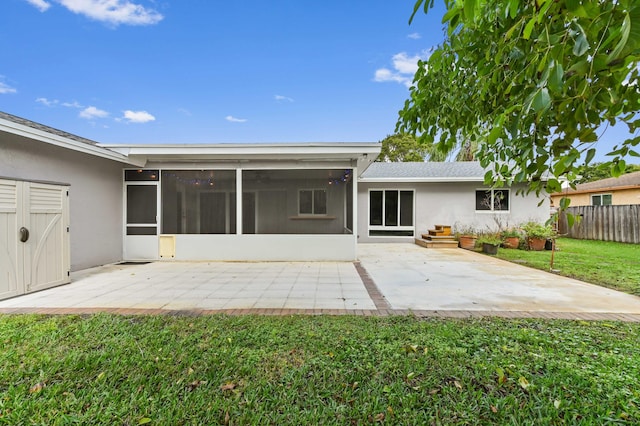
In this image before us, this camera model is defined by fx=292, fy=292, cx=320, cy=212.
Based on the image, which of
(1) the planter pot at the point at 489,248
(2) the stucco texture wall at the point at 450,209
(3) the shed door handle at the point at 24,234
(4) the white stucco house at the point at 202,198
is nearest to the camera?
(3) the shed door handle at the point at 24,234

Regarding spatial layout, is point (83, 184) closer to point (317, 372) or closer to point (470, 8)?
point (317, 372)

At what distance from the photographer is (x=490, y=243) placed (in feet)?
32.3

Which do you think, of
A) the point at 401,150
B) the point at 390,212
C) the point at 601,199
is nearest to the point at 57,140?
the point at 390,212

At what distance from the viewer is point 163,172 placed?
8.25 metres

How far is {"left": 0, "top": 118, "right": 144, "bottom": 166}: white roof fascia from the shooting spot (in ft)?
16.2

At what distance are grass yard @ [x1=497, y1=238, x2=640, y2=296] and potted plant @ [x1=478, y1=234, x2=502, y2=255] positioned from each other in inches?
10.1

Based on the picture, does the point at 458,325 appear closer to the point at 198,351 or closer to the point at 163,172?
the point at 198,351

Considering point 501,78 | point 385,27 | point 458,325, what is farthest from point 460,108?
point 385,27

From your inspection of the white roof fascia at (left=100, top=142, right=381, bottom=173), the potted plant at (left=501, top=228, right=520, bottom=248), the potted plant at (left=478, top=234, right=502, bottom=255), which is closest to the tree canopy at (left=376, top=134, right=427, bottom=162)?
the potted plant at (left=501, top=228, right=520, bottom=248)

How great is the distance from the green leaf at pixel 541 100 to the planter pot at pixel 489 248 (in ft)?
33.0

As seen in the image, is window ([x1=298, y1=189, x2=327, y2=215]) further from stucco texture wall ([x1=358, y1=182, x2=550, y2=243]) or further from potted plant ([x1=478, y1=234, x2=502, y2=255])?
potted plant ([x1=478, y1=234, x2=502, y2=255])

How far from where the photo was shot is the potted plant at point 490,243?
964 cm

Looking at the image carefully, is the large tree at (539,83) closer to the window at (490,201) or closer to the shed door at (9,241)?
the shed door at (9,241)

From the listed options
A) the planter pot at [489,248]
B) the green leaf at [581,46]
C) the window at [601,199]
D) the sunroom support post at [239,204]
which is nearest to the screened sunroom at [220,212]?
the sunroom support post at [239,204]
